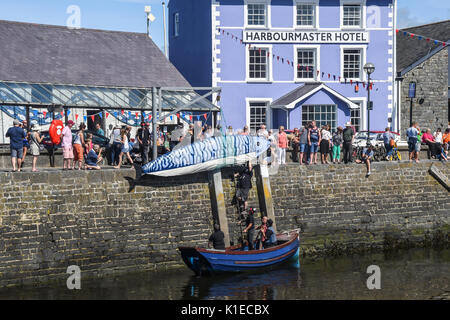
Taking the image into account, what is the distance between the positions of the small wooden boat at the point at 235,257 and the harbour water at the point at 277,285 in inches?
13.1

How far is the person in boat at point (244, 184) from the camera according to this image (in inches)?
971

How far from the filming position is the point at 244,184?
2472cm

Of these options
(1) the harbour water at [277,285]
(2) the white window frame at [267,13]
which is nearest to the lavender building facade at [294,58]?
(2) the white window frame at [267,13]

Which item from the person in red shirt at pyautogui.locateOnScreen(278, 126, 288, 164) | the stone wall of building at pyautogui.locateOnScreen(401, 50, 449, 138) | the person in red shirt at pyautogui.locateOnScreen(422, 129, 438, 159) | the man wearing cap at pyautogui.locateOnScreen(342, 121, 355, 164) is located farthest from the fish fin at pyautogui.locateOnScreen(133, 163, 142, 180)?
the stone wall of building at pyautogui.locateOnScreen(401, 50, 449, 138)

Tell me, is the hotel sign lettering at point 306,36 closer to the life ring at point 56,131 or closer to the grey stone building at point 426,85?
the grey stone building at point 426,85

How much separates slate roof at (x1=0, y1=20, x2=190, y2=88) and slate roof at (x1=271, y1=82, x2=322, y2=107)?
198 inches

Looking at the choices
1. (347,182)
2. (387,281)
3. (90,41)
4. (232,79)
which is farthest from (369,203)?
(90,41)

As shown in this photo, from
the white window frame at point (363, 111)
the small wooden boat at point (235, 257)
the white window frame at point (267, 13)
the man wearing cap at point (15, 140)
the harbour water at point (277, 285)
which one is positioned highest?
the white window frame at point (267, 13)

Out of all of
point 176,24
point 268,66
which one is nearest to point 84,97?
point 268,66

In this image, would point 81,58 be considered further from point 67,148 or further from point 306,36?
point 67,148

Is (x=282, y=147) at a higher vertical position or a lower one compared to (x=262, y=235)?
higher

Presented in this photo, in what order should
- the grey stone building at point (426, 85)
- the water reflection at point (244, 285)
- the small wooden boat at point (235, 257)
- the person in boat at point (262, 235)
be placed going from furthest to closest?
the grey stone building at point (426, 85), the person in boat at point (262, 235), the small wooden boat at point (235, 257), the water reflection at point (244, 285)

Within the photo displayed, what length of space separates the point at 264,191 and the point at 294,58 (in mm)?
14875

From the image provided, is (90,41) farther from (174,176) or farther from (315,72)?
(174,176)
